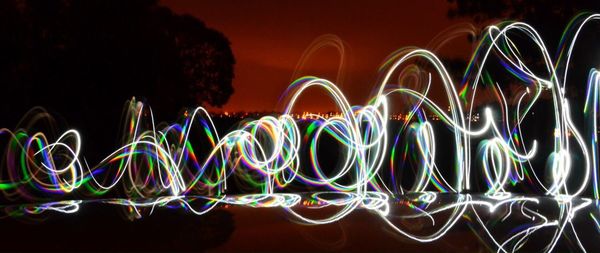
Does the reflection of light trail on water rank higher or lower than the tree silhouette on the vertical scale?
lower

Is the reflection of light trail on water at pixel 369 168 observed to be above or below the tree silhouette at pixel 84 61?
below

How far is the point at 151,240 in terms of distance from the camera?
4.62 m

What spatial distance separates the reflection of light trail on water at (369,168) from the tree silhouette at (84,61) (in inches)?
39.1

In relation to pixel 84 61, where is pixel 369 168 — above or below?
below

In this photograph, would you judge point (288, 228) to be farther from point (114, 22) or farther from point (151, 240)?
point (114, 22)

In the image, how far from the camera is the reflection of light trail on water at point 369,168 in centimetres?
615

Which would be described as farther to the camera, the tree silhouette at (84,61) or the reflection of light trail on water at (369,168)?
the tree silhouette at (84,61)

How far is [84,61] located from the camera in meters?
18.0

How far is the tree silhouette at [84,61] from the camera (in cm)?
1650

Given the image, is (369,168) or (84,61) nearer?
(369,168)

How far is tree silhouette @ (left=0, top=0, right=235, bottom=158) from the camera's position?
54.1ft

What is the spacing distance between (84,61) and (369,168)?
10221 millimetres

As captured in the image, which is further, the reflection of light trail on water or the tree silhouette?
the tree silhouette

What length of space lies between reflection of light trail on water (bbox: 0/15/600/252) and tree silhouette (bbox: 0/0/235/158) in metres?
0.99
